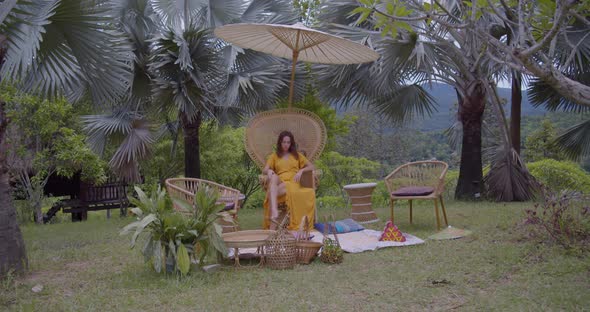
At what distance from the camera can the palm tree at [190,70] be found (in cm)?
765

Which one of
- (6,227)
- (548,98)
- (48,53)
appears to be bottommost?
(6,227)

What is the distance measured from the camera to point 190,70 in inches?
301

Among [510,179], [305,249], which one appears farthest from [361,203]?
[510,179]

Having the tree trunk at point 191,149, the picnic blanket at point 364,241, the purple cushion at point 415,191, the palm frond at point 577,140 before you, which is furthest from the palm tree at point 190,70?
the palm frond at point 577,140

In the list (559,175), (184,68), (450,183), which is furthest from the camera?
(450,183)

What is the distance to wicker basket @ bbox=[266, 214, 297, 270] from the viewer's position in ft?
15.6

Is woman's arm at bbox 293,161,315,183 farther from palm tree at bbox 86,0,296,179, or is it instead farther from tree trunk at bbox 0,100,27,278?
tree trunk at bbox 0,100,27,278

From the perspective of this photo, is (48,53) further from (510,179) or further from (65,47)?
(510,179)

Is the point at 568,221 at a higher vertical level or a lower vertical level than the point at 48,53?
lower

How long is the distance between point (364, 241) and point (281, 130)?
2114 millimetres

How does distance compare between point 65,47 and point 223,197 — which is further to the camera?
point 223,197

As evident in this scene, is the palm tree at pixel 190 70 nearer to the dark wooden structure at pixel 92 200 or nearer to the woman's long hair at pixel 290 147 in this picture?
the woman's long hair at pixel 290 147

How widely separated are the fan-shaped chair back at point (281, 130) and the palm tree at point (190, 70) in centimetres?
107

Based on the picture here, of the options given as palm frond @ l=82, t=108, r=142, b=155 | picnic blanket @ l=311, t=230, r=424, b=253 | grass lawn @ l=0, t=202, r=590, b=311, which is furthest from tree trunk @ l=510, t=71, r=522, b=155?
palm frond @ l=82, t=108, r=142, b=155
